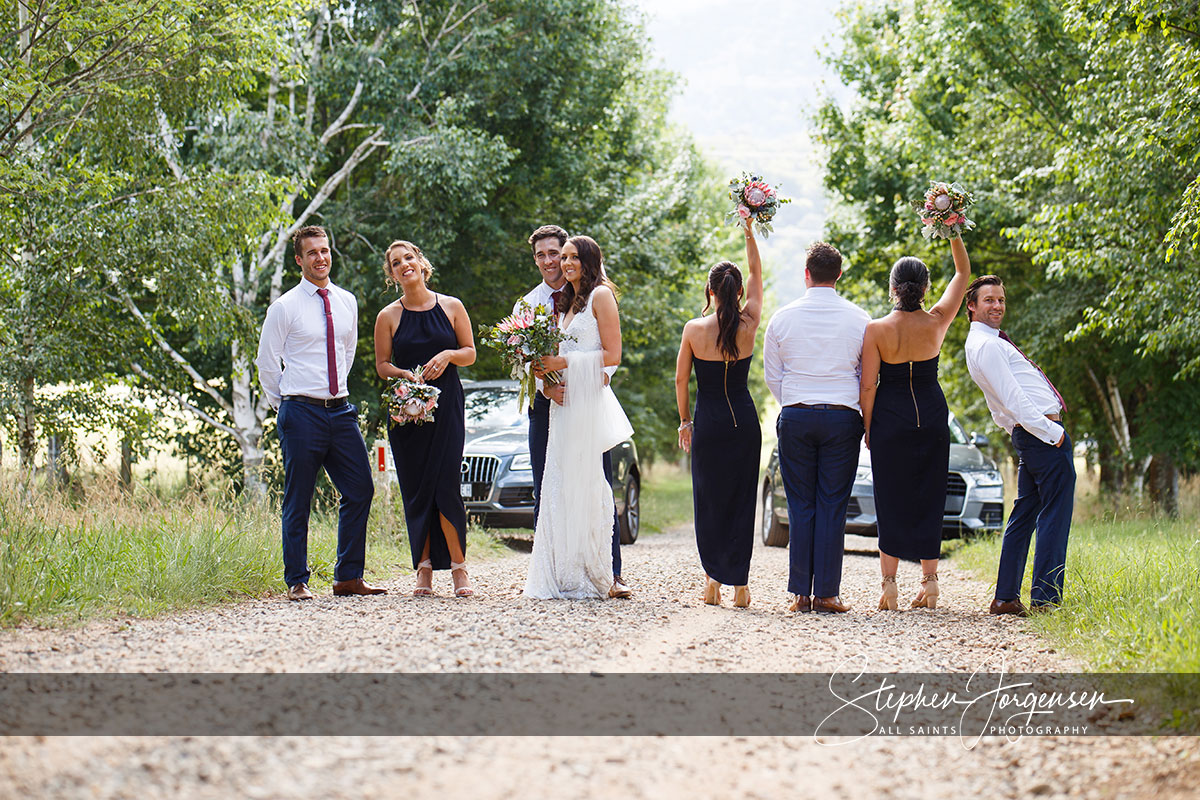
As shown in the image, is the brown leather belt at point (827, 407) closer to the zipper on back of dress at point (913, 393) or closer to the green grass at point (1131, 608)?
the zipper on back of dress at point (913, 393)

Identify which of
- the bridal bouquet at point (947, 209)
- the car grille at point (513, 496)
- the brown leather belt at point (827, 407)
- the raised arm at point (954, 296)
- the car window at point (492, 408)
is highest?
the bridal bouquet at point (947, 209)

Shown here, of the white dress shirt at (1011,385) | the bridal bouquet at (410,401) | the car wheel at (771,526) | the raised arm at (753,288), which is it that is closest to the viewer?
the white dress shirt at (1011,385)

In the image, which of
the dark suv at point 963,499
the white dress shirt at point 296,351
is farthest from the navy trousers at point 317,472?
the dark suv at point 963,499

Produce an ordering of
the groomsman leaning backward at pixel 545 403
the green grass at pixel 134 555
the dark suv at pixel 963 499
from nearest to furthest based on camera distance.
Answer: the green grass at pixel 134 555, the groomsman leaning backward at pixel 545 403, the dark suv at pixel 963 499

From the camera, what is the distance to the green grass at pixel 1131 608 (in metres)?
4.83

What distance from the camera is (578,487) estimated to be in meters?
7.17

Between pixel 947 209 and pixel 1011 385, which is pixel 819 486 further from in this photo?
pixel 947 209

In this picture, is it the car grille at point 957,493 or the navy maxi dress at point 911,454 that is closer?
the navy maxi dress at point 911,454

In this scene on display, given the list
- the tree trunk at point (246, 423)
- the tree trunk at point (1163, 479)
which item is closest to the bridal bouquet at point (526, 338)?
the tree trunk at point (246, 423)

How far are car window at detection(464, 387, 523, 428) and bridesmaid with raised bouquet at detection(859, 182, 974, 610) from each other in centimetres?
639

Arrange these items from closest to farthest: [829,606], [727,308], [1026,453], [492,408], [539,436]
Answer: [1026,453] < [829,606] < [727,308] < [539,436] < [492,408]

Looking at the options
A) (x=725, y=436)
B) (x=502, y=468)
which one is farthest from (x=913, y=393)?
(x=502, y=468)

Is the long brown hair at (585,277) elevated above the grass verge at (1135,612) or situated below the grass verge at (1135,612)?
above

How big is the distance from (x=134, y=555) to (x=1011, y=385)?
5.74 metres
